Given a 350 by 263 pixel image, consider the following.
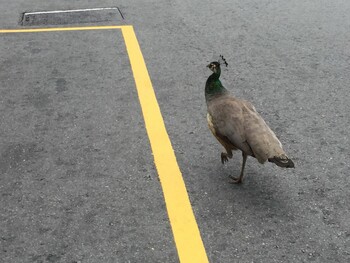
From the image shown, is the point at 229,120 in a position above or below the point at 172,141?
above

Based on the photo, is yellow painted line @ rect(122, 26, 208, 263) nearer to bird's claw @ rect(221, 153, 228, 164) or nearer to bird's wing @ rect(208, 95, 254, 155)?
bird's claw @ rect(221, 153, 228, 164)

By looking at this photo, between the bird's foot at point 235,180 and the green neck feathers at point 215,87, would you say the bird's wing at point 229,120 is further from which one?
the bird's foot at point 235,180

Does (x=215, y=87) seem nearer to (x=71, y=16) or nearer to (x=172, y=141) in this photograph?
(x=172, y=141)

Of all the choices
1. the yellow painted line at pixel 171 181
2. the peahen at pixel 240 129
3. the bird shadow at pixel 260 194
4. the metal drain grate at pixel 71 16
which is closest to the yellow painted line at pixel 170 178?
the yellow painted line at pixel 171 181

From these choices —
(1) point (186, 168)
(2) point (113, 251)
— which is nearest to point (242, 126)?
(1) point (186, 168)

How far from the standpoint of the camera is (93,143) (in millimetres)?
4336

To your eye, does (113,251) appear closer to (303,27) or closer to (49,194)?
(49,194)

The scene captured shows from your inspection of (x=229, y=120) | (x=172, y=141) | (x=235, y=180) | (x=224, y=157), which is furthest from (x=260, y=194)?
(x=172, y=141)

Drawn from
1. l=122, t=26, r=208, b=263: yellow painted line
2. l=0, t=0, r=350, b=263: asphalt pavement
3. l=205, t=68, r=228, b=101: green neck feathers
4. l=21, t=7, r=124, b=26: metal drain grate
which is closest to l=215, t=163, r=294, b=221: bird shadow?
l=0, t=0, r=350, b=263: asphalt pavement

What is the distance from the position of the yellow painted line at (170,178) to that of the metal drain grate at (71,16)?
1898 mm

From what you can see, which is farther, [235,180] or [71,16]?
[71,16]

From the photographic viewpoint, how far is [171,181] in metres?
3.81

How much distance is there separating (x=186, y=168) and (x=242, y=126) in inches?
26.5

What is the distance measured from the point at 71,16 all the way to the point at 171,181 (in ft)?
15.7
